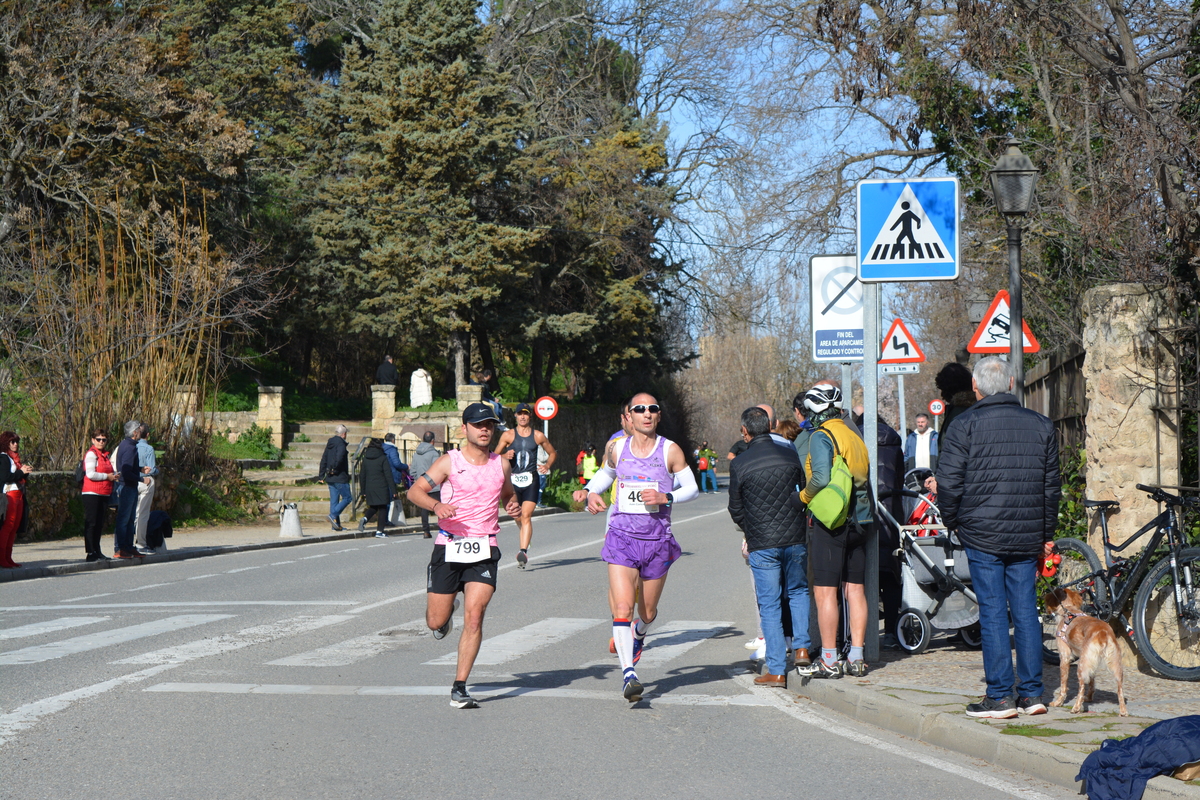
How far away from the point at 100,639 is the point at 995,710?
24.0 feet

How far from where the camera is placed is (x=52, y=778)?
5.98m

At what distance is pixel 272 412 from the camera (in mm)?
35906

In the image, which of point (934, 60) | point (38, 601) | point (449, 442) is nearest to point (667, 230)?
point (449, 442)

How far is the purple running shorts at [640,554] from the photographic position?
8242 mm

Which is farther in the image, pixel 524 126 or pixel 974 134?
pixel 524 126

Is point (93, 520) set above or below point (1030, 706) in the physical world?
above

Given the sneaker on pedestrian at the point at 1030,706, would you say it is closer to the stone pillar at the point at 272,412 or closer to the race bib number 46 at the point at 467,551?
the race bib number 46 at the point at 467,551

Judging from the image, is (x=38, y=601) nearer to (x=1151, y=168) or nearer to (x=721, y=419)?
(x=1151, y=168)

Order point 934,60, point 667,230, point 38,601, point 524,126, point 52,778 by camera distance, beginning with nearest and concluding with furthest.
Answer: point 52,778 → point 38,601 → point 934,60 → point 524,126 → point 667,230

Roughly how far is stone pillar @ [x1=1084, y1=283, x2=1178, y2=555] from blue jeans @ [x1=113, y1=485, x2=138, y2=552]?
1402 centimetres

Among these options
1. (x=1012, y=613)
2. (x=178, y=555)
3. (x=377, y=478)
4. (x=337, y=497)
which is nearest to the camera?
(x=1012, y=613)

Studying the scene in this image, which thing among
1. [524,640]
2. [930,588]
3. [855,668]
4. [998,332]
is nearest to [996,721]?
[855,668]

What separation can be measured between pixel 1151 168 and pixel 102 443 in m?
14.3

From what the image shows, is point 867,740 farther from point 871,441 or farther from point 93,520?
point 93,520
